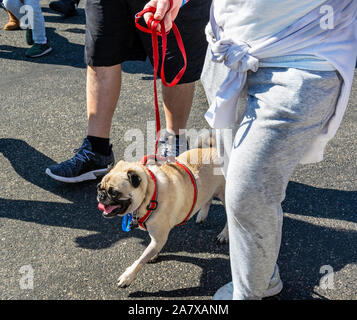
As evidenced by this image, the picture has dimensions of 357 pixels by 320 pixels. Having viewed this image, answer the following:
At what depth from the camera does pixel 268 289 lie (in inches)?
95.5

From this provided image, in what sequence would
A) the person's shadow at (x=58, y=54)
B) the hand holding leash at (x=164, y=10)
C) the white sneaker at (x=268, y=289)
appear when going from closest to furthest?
1. the hand holding leash at (x=164, y=10)
2. the white sneaker at (x=268, y=289)
3. the person's shadow at (x=58, y=54)

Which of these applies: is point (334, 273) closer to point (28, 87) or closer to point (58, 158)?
point (58, 158)

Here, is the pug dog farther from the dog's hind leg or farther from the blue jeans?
the blue jeans

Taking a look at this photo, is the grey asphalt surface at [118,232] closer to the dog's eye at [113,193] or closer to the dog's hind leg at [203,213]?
the dog's hind leg at [203,213]

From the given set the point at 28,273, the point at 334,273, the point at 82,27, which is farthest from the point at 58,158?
the point at 82,27

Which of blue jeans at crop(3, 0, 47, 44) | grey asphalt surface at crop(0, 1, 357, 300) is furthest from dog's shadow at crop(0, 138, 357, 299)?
blue jeans at crop(3, 0, 47, 44)

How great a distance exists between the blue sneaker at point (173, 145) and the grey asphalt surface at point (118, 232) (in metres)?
0.50

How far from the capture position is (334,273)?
268 centimetres

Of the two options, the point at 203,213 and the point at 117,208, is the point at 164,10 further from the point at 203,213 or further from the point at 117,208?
the point at 203,213

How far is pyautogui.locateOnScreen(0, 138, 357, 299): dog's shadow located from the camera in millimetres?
2670

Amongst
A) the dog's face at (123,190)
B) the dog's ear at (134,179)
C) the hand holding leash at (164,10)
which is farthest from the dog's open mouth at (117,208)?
the hand holding leash at (164,10)

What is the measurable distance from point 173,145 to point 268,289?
134cm

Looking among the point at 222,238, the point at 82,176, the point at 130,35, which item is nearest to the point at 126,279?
the point at 222,238

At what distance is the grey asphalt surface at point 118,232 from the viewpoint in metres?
2.61
